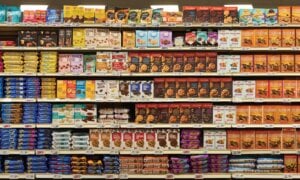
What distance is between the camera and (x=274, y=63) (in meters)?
6.28

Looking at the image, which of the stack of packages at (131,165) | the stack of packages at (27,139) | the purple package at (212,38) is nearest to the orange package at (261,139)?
the purple package at (212,38)

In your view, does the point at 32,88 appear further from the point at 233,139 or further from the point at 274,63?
the point at 274,63

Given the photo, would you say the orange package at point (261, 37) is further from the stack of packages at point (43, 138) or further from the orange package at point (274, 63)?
the stack of packages at point (43, 138)

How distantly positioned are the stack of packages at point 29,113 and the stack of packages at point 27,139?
14 cm

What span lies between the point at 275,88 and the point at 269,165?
1.10 m

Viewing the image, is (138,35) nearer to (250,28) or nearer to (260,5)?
(250,28)

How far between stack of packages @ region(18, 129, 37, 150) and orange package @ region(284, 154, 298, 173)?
358 centimetres

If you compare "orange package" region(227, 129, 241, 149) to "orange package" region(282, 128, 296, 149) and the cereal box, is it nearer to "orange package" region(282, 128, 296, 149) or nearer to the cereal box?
"orange package" region(282, 128, 296, 149)

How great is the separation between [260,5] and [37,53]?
11.9 feet

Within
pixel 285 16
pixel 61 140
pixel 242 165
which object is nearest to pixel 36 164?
pixel 61 140

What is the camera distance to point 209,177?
245 inches

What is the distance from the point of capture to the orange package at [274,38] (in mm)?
6270

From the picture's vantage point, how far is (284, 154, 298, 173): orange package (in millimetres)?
6266

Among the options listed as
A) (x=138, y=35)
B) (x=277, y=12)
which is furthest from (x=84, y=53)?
(x=277, y=12)
